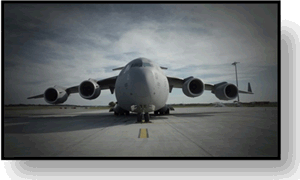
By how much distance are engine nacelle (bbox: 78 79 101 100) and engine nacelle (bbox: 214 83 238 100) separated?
10.8 metres

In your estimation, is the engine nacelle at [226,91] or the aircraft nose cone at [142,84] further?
the engine nacelle at [226,91]

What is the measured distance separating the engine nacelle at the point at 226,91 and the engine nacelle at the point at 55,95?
564 inches

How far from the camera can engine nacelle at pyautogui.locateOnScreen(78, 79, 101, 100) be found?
1235cm

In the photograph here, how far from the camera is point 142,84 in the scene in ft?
26.0

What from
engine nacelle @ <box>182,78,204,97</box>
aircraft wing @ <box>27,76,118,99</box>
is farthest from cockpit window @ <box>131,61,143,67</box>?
aircraft wing @ <box>27,76,118,99</box>

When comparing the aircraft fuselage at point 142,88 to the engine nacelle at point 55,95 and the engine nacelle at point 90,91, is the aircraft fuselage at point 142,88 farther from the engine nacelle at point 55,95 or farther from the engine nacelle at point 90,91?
the engine nacelle at point 55,95

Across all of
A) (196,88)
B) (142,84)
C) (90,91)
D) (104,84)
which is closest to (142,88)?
(142,84)

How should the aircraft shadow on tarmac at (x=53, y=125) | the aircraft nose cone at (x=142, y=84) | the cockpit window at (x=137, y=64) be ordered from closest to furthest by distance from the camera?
the aircraft shadow on tarmac at (x=53, y=125) → the aircraft nose cone at (x=142, y=84) → the cockpit window at (x=137, y=64)

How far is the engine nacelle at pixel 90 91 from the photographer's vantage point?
12352mm

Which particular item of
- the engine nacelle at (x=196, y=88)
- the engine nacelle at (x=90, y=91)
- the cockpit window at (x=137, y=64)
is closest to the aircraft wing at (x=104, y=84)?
the engine nacelle at (x=90, y=91)
